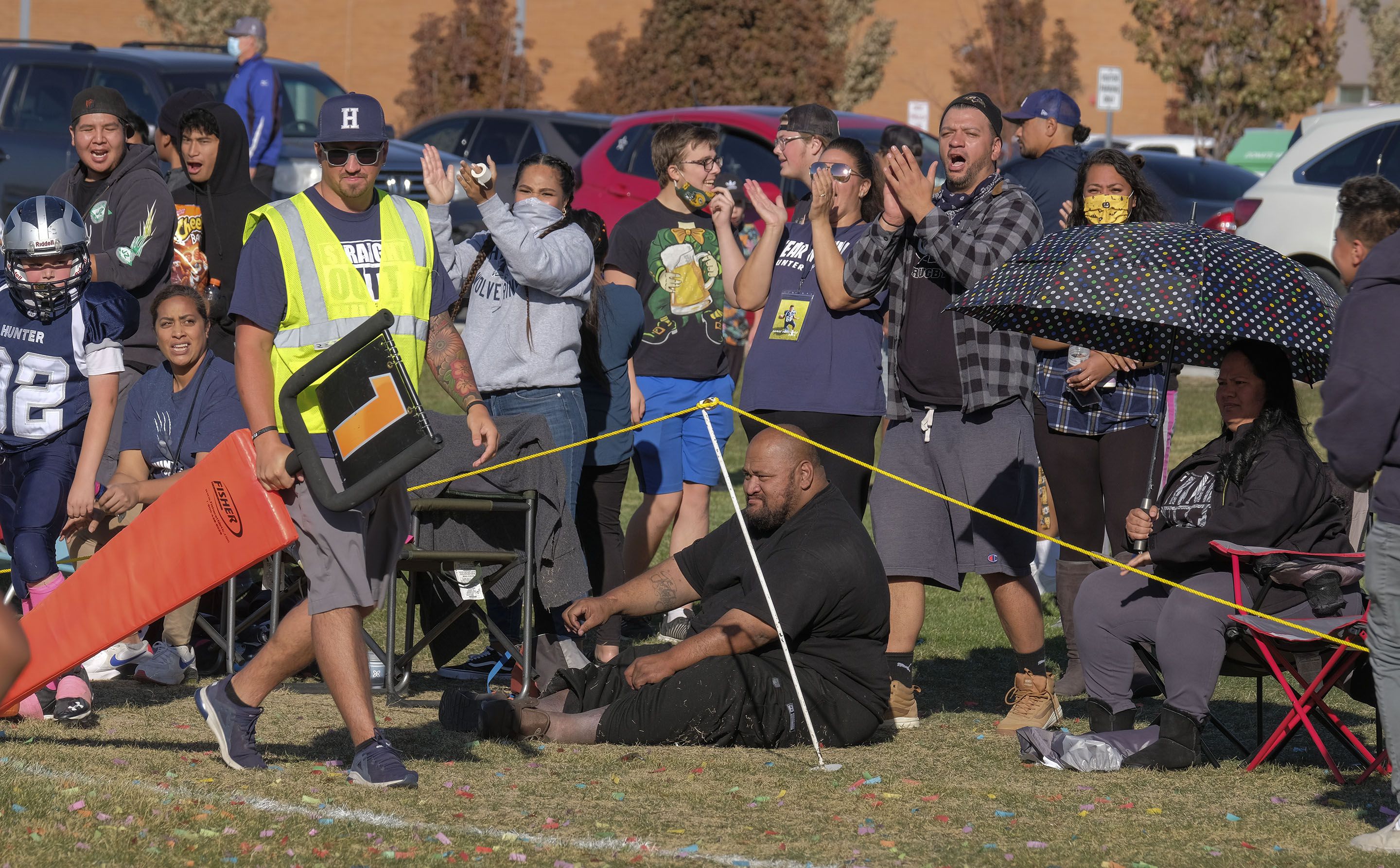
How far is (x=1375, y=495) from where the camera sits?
4.47 meters

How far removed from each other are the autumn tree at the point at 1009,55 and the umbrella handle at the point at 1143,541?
29192mm

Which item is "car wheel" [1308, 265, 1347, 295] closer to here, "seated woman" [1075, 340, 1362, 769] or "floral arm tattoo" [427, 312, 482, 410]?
"seated woman" [1075, 340, 1362, 769]

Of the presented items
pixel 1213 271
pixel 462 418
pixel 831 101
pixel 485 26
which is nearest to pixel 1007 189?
pixel 1213 271

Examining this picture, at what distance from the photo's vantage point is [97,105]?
24.5ft

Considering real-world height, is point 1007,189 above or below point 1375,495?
above

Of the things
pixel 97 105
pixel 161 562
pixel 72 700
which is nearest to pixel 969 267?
pixel 161 562

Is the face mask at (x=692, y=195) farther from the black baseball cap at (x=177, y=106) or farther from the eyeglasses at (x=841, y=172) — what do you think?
the black baseball cap at (x=177, y=106)

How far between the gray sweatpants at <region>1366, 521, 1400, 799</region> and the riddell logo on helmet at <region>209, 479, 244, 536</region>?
317 centimetres

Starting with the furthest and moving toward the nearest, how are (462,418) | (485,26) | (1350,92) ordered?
(1350,92) < (485,26) < (462,418)

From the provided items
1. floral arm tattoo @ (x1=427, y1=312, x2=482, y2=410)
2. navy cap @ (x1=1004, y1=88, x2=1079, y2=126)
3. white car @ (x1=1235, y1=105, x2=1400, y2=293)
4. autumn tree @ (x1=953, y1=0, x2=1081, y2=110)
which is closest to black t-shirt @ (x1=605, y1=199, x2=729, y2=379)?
navy cap @ (x1=1004, y1=88, x2=1079, y2=126)

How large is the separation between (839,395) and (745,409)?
39cm

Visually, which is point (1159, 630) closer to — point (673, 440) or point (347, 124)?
point (673, 440)

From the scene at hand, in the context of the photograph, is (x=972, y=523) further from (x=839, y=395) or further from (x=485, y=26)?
(x=485, y=26)

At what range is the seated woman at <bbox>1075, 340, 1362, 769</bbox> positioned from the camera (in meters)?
5.44
